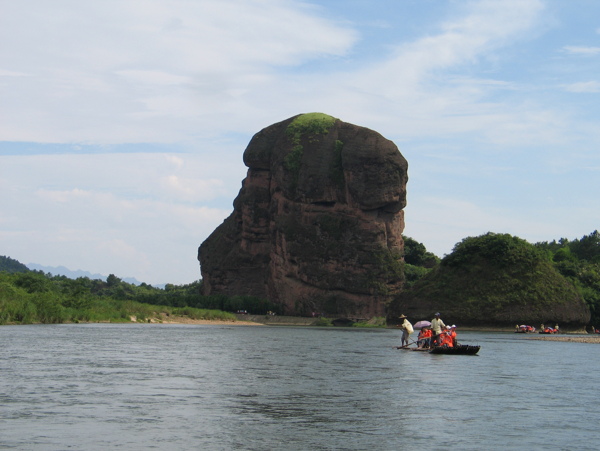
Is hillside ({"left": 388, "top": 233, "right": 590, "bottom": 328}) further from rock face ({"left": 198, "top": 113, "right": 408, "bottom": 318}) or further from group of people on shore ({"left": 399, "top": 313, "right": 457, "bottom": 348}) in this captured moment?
group of people on shore ({"left": 399, "top": 313, "right": 457, "bottom": 348})

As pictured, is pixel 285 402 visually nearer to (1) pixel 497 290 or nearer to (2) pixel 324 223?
(1) pixel 497 290

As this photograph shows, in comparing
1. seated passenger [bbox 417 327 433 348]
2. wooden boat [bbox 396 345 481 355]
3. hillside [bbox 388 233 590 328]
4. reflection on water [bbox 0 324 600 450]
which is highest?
hillside [bbox 388 233 590 328]

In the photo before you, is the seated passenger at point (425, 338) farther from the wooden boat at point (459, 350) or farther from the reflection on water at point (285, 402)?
the reflection on water at point (285, 402)

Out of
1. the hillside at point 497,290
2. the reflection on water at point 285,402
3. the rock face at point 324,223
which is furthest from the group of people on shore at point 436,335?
the rock face at point 324,223

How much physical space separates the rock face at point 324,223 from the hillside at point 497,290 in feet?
99.0

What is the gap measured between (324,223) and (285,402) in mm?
136599

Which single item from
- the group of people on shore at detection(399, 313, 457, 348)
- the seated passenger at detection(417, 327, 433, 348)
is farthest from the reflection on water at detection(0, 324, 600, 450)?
the seated passenger at detection(417, 327, 433, 348)

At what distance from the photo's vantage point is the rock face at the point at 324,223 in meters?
160

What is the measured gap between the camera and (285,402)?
92.1 feet

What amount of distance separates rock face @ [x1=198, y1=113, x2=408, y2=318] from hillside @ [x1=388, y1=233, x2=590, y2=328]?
30.2 metres

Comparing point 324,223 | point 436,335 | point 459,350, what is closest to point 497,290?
point 324,223

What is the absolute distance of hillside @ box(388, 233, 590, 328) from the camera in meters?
119

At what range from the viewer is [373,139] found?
166 metres

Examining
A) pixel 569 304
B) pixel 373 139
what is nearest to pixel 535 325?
pixel 569 304
